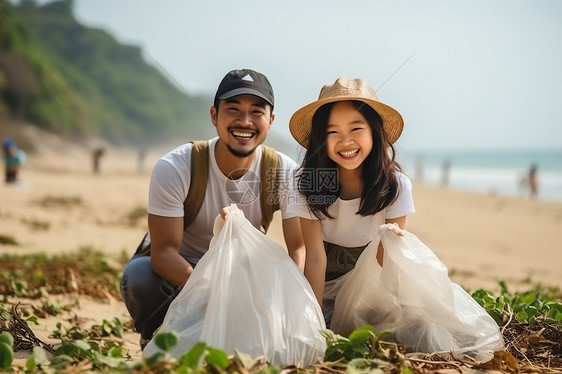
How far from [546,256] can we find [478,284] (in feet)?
12.2

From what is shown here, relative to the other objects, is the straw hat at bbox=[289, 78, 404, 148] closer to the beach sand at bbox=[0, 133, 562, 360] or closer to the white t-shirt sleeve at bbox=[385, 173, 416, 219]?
the white t-shirt sleeve at bbox=[385, 173, 416, 219]

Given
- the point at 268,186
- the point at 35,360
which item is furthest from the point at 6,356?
the point at 268,186

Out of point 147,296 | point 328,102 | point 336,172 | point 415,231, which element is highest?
point 328,102

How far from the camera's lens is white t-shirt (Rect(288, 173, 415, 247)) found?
277 cm

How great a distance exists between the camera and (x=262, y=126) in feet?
9.47

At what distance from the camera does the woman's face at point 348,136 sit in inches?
106

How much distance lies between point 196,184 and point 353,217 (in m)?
0.87

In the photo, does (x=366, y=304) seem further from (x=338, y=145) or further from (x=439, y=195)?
(x=439, y=195)

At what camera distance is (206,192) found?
120 inches

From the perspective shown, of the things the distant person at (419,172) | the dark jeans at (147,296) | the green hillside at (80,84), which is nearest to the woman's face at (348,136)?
the dark jeans at (147,296)

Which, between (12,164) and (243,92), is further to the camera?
(12,164)

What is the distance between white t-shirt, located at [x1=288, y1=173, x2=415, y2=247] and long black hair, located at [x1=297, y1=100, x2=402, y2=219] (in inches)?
1.4

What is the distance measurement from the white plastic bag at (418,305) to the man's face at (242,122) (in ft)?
2.76

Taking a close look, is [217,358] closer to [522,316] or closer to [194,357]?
[194,357]
